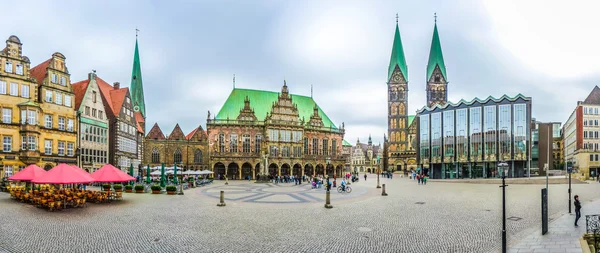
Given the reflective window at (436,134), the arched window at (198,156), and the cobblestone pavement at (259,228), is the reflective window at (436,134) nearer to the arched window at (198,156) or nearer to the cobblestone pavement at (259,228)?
the arched window at (198,156)

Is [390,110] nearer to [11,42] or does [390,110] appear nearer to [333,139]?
[333,139]

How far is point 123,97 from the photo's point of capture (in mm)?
51531

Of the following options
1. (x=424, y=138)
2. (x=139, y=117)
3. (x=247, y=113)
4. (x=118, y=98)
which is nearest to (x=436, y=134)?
(x=424, y=138)

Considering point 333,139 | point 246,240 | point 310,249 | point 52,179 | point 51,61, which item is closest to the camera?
point 310,249

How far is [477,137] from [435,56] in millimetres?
50225

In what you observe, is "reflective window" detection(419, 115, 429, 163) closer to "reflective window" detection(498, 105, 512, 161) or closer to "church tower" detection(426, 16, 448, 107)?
"reflective window" detection(498, 105, 512, 161)

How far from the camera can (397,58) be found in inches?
4277

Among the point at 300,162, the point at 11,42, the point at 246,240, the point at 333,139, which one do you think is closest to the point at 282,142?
the point at 300,162

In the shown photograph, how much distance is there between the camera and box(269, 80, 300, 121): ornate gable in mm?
70750

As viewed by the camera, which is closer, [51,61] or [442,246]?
[442,246]

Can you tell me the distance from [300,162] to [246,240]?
59580 millimetres

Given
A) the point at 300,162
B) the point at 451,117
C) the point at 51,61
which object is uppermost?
the point at 51,61

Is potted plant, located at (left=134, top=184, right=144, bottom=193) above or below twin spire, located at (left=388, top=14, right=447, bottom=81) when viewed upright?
below

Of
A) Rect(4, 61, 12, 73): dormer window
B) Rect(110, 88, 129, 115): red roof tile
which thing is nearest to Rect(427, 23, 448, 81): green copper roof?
Rect(110, 88, 129, 115): red roof tile
